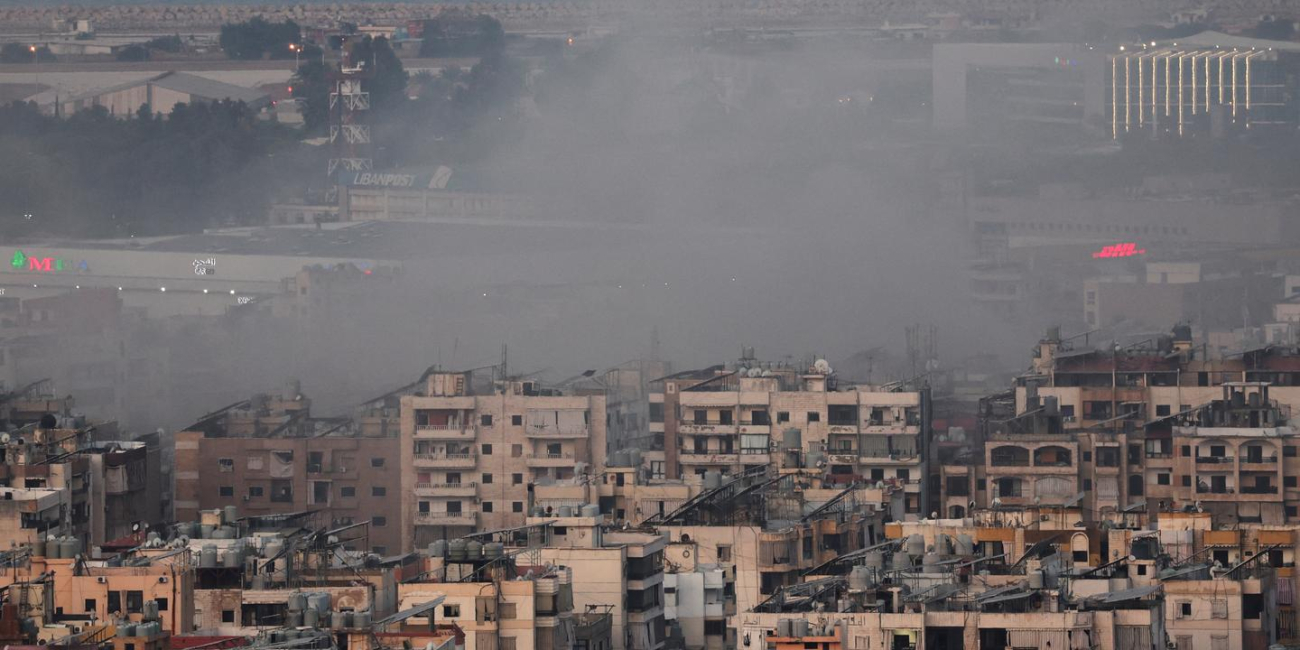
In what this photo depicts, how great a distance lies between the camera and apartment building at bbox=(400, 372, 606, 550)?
29484 mm

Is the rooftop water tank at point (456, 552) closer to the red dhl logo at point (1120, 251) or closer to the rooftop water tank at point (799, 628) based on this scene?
the rooftop water tank at point (799, 628)

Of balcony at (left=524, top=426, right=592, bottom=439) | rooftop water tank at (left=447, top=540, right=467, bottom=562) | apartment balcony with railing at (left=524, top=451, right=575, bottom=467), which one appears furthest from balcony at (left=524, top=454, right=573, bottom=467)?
rooftop water tank at (left=447, top=540, right=467, bottom=562)

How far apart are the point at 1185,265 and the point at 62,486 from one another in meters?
27.0

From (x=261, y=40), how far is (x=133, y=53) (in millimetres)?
2437

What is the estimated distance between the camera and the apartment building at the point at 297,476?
29.7m

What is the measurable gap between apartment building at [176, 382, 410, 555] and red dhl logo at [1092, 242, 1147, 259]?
2814 cm

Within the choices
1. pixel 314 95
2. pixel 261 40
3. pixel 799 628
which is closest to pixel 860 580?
pixel 799 628

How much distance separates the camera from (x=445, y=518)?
96.8ft

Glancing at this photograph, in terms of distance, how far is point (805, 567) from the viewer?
78.2 ft

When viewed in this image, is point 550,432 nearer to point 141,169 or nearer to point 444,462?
point 444,462

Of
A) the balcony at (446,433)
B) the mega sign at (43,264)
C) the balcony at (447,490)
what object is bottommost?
the balcony at (447,490)

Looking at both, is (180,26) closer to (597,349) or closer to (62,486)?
(597,349)

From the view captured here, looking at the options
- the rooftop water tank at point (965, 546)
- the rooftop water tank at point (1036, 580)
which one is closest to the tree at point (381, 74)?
the rooftop water tank at point (965, 546)

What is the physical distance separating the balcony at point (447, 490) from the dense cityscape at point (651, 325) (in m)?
0.03
